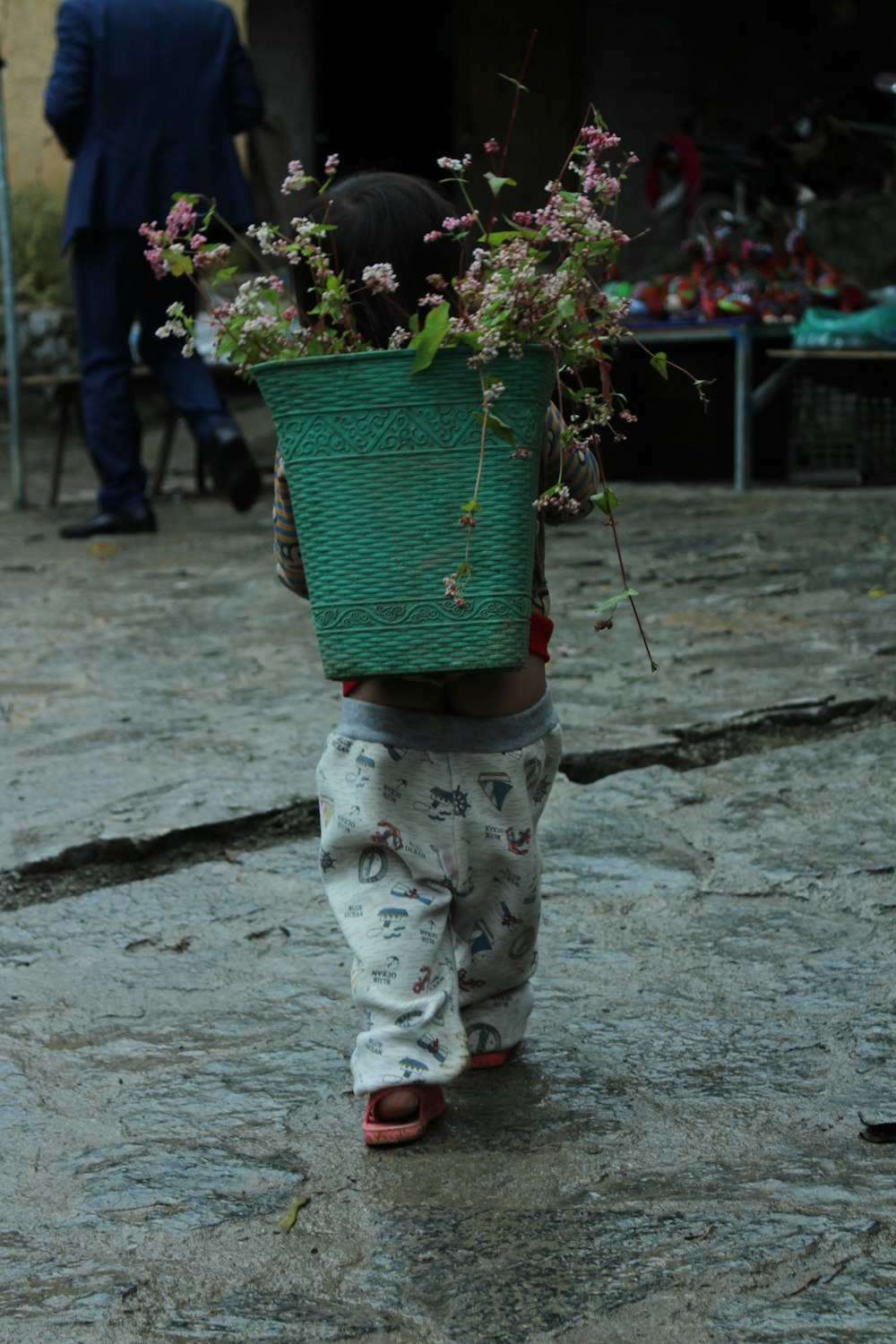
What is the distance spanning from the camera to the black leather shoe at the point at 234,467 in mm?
5895

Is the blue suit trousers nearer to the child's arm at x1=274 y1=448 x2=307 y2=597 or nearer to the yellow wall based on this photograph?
the yellow wall

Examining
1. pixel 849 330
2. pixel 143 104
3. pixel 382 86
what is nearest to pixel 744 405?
pixel 849 330

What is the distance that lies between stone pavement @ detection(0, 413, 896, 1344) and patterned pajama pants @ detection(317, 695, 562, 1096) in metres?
0.12

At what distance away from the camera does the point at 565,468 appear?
181 centimetres

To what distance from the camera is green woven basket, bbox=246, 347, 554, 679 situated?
5.08 ft

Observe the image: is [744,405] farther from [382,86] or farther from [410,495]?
[382,86]

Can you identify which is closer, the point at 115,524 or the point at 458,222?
the point at 458,222

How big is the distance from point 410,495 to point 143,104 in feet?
15.6

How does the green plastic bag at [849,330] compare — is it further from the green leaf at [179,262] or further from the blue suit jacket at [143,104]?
the green leaf at [179,262]

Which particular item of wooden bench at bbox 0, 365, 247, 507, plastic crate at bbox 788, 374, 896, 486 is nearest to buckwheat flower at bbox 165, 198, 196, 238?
wooden bench at bbox 0, 365, 247, 507

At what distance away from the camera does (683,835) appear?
2598 mm

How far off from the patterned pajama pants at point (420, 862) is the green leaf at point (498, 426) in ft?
1.22

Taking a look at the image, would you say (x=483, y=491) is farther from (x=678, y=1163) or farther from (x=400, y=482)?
(x=678, y=1163)

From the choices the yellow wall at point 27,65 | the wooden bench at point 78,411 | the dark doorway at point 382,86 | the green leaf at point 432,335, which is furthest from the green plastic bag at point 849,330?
the dark doorway at point 382,86
